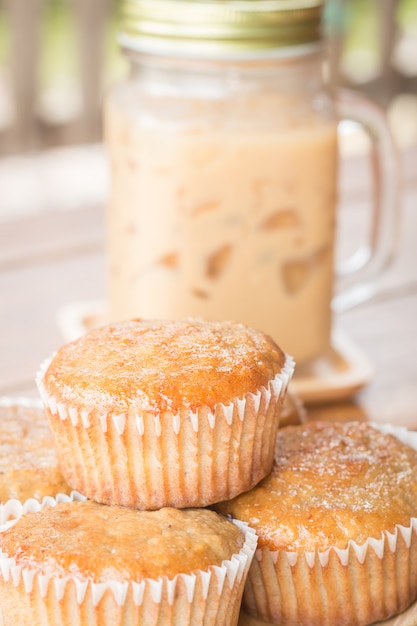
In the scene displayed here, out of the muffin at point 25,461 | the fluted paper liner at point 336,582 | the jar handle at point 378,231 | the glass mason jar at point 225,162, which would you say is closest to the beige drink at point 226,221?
A: the glass mason jar at point 225,162

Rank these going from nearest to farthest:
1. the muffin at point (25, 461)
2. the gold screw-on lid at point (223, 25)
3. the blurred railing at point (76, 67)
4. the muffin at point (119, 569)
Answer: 1. the muffin at point (119, 569)
2. the muffin at point (25, 461)
3. the gold screw-on lid at point (223, 25)
4. the blurred railing at point (76, 67)

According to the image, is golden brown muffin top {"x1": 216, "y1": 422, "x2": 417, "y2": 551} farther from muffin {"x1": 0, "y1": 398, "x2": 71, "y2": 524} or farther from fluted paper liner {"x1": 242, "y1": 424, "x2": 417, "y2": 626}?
muffin {"x1": 0, "y1": 398, "x2": 71, "y2": 524}

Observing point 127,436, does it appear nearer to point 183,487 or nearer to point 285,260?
point 183,487

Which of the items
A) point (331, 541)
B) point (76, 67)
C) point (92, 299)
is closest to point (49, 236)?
point (92, 299)

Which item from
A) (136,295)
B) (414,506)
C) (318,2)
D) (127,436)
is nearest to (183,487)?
(127,436)

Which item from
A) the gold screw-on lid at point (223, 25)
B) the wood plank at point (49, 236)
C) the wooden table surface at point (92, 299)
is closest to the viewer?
the gold screw-on lid at point (223, 25)

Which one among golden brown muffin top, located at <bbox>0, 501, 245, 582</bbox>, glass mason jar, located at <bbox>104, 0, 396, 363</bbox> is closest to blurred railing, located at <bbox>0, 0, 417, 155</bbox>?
glass mason jar, located at <bbox>104, 0, 396, 363</bbox>

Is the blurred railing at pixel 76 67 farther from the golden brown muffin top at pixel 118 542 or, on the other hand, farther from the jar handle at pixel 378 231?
the golden brown muffin top at pixel 118 542

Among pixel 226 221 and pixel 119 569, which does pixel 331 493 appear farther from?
pixel 226 221
